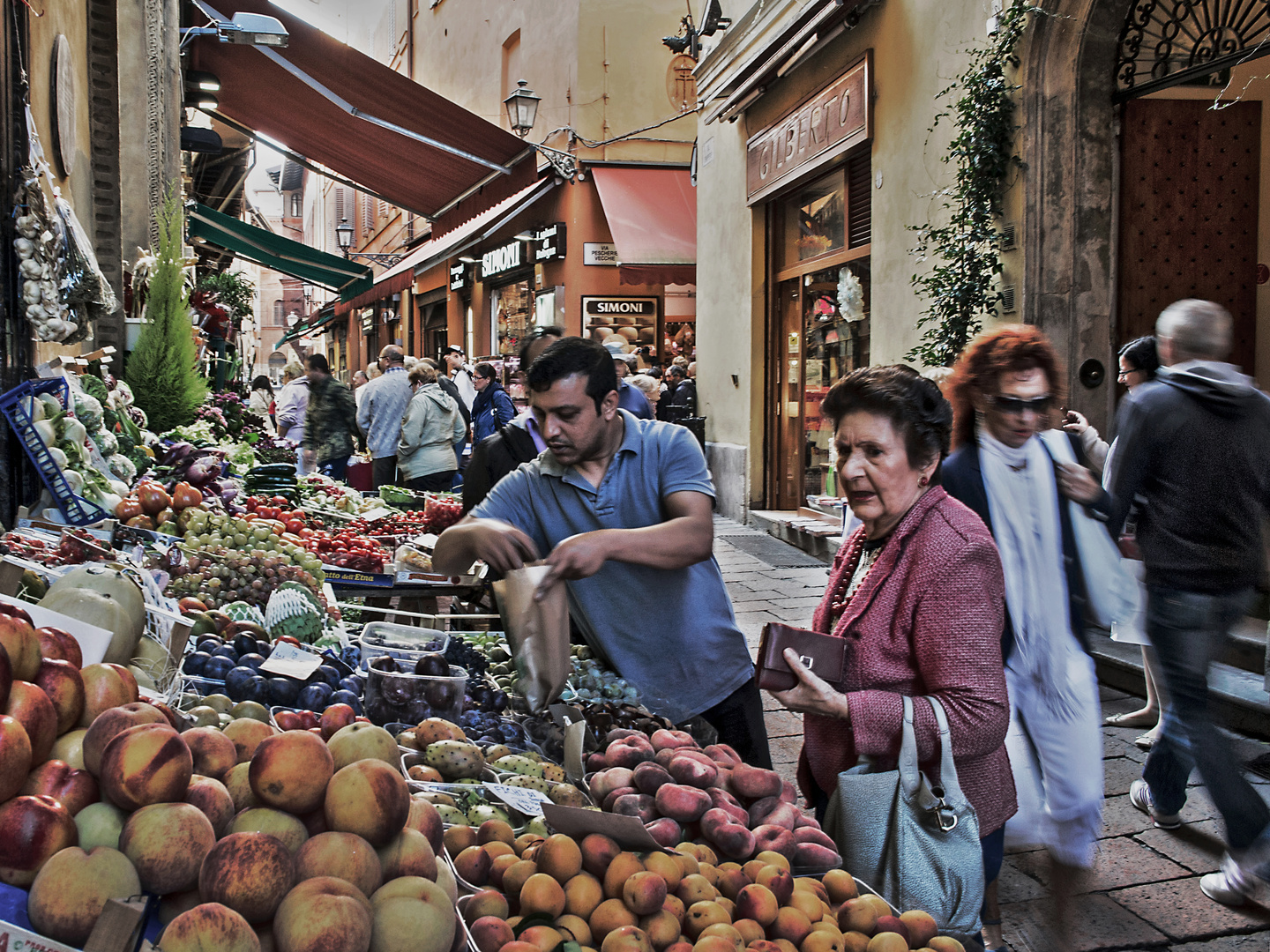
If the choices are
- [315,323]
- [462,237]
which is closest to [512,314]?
[462,237]

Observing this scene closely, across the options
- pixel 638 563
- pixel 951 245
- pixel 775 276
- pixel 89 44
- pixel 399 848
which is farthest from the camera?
pixel 775 276

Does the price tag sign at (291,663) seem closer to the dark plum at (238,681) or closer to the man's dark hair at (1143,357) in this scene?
the dark plum at (238,681)

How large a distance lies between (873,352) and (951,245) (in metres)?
1.74

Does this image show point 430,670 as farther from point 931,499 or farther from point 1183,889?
point 1183,889

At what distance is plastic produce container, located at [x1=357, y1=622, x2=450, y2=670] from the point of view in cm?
309

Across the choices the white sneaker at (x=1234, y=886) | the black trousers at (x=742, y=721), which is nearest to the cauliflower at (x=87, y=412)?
the black trousers at (x=742, y=721)

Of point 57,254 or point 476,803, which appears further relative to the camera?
point 57,254

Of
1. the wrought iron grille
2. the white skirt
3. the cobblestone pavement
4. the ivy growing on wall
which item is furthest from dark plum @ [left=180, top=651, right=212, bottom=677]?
the wrought iron grille

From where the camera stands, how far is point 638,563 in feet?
8.75

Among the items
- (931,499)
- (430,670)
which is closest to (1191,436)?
(931,499)

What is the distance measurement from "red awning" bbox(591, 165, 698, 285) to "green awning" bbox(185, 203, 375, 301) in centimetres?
512

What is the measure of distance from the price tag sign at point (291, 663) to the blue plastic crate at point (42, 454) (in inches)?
99.4

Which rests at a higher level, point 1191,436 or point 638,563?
point 1191,436

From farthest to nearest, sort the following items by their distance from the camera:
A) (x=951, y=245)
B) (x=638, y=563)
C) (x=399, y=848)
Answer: (x=951, y=245) < (x=638, y=563) < (x=399, y=848)
